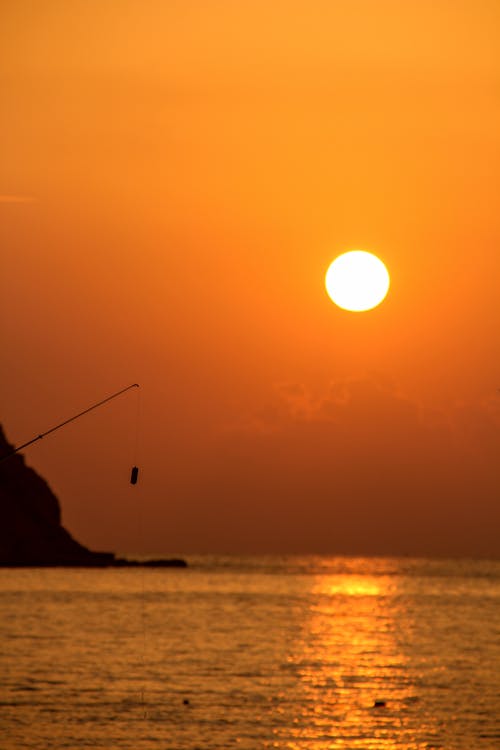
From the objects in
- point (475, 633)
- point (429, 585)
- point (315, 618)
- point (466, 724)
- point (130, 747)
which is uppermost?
point (429, 585)

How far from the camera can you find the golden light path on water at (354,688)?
4038 cm

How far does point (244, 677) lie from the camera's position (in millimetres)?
58344

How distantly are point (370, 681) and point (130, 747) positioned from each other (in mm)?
20567

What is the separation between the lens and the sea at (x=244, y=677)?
40.7m

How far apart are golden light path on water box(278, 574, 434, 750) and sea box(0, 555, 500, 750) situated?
10cm

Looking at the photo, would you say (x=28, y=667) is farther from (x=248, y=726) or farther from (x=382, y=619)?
(x=382, y=619)

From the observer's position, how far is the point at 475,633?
296 feet

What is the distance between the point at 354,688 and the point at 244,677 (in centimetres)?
676

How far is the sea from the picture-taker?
133ft

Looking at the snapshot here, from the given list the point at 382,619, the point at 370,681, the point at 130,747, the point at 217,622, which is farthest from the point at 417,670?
the point at 382,619

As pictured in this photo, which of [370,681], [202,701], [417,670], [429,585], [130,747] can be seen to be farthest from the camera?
[429,585]

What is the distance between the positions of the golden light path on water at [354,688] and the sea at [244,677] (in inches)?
3.9

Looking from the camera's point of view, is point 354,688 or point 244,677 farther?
point 244,677

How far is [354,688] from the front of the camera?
5331cm
